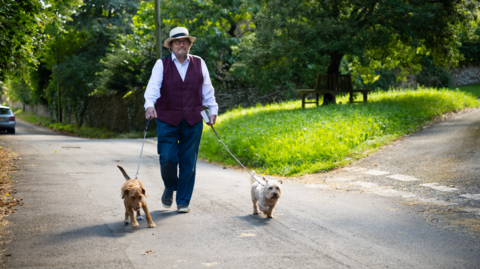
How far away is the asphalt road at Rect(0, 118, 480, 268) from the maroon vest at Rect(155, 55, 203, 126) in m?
1.24

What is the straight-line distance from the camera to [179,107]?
536cm

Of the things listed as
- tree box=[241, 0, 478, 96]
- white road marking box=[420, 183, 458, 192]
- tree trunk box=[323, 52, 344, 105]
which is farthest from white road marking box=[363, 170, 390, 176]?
A: tree trunk box=[323, 52, 344, 105]

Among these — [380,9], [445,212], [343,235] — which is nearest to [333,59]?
[380,9]

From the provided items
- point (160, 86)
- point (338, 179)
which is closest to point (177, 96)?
point (160, 86)

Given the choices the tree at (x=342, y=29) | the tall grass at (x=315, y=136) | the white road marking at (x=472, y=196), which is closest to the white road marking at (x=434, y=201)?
the white road marking at (x=472, y=196)

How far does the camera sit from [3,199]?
634 cm

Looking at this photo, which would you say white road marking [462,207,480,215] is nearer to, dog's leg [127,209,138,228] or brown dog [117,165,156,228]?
brown dog [117,165,156,228]

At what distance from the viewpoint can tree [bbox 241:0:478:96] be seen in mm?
15609

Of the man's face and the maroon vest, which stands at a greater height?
the man's face

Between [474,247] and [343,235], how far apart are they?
121 cm

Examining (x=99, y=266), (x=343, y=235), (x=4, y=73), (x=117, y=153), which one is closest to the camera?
(x=99, y=266)

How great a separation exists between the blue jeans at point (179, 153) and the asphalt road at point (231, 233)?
0.35 metres

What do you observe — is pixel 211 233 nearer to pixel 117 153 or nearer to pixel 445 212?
pixel 445 212

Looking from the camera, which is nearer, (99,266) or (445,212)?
(99,266)
